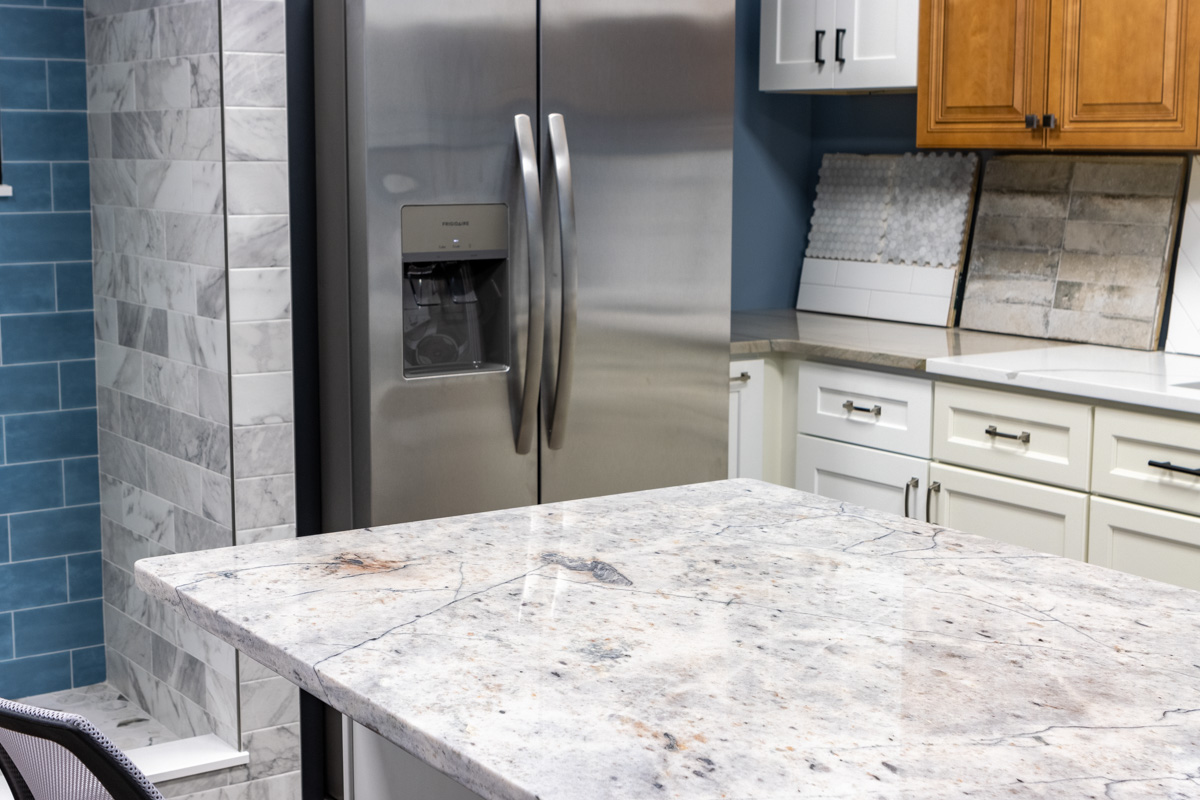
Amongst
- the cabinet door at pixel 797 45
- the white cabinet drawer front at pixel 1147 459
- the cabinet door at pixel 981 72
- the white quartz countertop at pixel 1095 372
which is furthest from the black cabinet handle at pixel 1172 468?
the cabinet door at pixel 797 45

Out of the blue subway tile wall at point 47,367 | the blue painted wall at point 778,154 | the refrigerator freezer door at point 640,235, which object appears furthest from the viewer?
the blue painted wall at point 778,154

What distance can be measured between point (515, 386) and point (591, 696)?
168 cm

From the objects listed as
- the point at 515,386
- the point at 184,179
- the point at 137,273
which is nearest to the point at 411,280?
the point at 515,386

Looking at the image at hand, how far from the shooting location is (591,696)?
1.01m

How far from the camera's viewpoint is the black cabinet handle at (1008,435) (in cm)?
288

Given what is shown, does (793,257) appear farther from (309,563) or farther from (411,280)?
(309,563)

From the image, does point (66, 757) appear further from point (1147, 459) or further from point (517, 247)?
point (1147, 459)

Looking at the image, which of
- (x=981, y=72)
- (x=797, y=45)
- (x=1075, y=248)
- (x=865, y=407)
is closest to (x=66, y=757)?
(x=865, y=407)

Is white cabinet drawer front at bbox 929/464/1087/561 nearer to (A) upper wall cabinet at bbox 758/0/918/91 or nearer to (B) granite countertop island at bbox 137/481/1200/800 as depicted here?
(A) upper wall cabinet at bbox 758/0/918/91

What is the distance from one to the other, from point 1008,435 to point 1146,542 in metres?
0.39

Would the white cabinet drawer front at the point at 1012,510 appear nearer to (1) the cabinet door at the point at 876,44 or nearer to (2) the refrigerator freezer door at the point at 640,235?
(2) the refrigerator freezer door at the point at 640,235

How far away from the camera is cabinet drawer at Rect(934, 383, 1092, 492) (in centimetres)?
278

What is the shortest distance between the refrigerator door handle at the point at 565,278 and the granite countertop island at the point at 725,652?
1.09m

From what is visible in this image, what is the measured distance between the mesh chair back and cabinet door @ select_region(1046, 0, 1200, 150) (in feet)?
8.98
